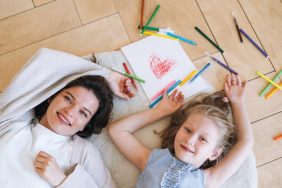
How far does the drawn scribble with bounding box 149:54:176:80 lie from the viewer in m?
1.26

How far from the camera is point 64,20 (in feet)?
4.46

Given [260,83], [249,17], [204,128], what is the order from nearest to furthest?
[204,128] → [260,83] → [249,17]

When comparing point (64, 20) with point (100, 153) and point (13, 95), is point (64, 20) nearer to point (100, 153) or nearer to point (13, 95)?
point (13, 95)

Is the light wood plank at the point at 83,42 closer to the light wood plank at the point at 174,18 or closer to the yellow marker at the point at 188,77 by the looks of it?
the light wood plank at the point at 174,18

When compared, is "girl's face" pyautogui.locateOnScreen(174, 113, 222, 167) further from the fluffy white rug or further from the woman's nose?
the woman's nose

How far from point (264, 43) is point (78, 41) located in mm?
812

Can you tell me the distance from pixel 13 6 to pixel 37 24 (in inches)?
5.8

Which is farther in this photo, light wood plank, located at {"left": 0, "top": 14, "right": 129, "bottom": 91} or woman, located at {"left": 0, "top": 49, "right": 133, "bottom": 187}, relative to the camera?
light wood plank, located at {"left": 0, "top": 14, "right": 129, "bottom": 91}

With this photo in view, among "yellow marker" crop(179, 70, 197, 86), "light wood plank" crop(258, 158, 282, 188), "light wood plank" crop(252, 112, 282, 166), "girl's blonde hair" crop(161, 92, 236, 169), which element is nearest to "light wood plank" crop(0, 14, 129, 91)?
"yellow marker" crop(179, 70, 197, 86)

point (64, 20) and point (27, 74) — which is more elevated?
point (64, 20)

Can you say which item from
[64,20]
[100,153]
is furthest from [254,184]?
[64,20]

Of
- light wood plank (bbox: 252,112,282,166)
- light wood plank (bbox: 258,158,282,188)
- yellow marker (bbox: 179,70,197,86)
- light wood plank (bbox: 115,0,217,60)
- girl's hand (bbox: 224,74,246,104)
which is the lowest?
light wood plank (bbox: 258,158,282,188)

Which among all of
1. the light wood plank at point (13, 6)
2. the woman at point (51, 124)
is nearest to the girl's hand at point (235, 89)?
the woman at point (51, 124)

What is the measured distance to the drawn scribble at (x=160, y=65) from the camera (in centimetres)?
126
